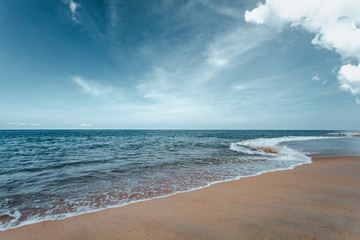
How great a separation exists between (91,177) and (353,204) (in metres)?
9.48

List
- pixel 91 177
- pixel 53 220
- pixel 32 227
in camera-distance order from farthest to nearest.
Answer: pixel 91 177 < pixel 53 220 < pixel 32 227

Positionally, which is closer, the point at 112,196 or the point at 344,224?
the point at 344,224

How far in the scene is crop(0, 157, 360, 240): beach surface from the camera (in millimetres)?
2994

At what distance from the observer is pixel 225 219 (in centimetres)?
349

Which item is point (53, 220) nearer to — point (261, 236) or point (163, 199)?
point (163, 199)

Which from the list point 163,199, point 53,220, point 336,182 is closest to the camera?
point 53,220

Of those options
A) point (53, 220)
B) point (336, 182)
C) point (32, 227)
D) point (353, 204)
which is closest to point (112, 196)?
point (53, 220)

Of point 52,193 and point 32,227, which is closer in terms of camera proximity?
point 32,227

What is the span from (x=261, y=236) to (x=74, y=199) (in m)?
5.45

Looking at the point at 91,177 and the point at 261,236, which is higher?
the point at 261,236

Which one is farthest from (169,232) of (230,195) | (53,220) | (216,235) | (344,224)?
(344,224)

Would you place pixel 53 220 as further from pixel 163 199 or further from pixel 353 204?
pixel 353 204

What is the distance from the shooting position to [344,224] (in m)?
3.14

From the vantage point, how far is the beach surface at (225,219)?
299 cm
